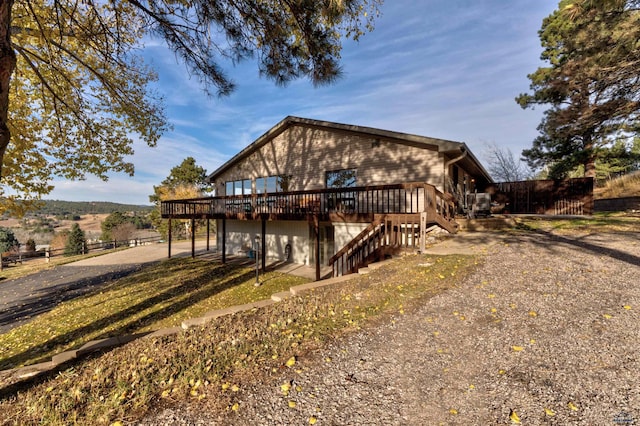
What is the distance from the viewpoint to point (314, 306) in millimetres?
4391

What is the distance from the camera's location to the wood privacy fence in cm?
1498

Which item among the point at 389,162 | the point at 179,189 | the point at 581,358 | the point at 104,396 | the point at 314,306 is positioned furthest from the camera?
the point at 179,189

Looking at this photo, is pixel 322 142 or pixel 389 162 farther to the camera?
pixel 322 142

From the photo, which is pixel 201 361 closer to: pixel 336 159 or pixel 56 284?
pixel 336 159

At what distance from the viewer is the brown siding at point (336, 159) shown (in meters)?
9.81

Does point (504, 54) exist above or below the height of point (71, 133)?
above

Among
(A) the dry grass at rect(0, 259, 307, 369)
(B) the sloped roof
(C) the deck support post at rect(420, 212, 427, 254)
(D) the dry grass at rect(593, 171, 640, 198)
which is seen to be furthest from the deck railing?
(D) the dry grass at rect(593, 171, 640, 198)

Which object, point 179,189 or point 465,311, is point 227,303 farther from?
point 179,189

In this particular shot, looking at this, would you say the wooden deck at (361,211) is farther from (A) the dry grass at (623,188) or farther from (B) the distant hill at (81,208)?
(B) the distant hill at (81,208)

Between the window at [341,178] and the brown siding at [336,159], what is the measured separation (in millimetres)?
190

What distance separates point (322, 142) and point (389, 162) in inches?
134

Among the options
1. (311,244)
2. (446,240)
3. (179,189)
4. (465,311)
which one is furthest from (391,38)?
(179,189)

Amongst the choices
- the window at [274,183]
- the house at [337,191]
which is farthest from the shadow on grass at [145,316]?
the window at [274,183]

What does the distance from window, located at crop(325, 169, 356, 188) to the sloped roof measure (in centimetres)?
172
